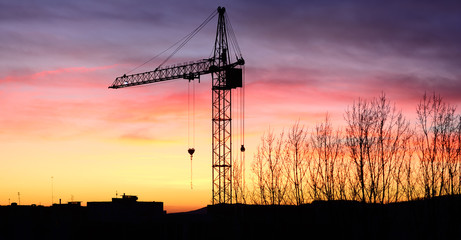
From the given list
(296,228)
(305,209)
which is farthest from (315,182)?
(296,228)

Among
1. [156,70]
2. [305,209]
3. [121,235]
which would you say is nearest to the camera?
[305,209]

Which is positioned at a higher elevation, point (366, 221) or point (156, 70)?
point (156, 70)

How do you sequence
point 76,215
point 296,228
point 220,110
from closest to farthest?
point 296,228
point 76,215
point 220,110

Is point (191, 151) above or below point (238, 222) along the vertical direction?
above

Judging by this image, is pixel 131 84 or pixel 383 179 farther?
pixel 131 84

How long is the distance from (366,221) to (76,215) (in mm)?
71860

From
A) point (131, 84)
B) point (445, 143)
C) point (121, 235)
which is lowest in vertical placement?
point (121, 235)

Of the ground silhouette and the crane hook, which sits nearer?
the ground silhouette

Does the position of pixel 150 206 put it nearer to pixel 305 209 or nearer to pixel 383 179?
pixel 305 209

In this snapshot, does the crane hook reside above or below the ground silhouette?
above

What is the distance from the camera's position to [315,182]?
62.0 m

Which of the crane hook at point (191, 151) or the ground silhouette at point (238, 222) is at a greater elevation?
the crane hook at point (191, 151)

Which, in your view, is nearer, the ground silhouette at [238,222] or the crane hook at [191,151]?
the ground silhouette at [238,222]

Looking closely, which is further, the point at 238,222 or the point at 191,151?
the point at 191,151
